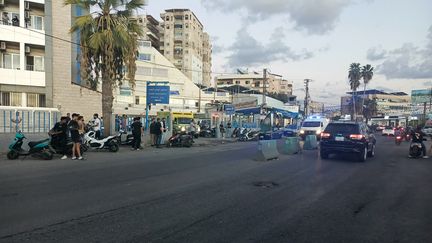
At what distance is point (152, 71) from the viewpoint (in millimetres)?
81812

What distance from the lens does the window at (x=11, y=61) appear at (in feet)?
106

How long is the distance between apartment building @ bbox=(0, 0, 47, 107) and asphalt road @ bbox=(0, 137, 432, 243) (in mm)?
22830

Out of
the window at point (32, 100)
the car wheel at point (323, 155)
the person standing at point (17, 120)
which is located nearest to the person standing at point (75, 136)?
the person standing at point (17, 120)

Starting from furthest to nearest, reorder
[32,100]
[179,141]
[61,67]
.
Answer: [61,67] < [32,100] < [179,141]

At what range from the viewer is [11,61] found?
32.6m

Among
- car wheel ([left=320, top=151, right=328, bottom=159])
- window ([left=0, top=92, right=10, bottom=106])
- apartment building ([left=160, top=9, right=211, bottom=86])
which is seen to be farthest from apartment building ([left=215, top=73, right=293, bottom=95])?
car wheel ([left=320, top=151, right=328, bottom=159])

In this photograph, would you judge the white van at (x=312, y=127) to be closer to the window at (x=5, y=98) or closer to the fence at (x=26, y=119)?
the fence at (x=26, y=119)

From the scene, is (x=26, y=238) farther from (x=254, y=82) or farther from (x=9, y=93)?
(x=254, y=82)

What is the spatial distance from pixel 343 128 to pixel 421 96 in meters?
73.0

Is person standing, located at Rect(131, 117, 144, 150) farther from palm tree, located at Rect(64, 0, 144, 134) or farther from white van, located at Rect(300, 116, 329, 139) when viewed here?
white van, located at Rect(300, 116, 329, 139)

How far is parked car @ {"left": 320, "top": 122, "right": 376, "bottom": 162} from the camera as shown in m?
15.2

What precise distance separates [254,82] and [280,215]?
452ft

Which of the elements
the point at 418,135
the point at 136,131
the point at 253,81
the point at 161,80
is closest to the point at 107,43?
the point at 136,131

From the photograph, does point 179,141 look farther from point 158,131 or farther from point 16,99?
point 16,99
